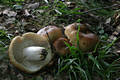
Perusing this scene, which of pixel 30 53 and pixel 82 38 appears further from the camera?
pixel 82 38

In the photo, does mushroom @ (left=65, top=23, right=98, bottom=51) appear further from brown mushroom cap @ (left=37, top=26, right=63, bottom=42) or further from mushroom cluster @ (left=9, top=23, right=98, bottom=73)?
brown mushroom cap @ (left=37, top=26, right=63, bottom=42)

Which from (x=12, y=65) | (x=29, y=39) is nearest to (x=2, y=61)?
(x=12, y=65)

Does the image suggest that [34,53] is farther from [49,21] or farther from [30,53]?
[49,21]

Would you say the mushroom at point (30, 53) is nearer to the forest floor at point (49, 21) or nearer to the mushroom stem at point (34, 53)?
the mushroom stem at point (34, 53)

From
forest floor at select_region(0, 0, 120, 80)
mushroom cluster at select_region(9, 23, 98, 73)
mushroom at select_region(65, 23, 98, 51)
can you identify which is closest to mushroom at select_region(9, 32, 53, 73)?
mushroom cluster at select_region(9, 23, 98, 73)

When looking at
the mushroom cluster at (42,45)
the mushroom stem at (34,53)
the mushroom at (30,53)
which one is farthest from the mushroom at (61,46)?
the mushroom stem at (34,53)

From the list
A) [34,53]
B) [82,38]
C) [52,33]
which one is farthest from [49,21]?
[34,53]

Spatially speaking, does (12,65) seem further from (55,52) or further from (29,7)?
(29,7)
